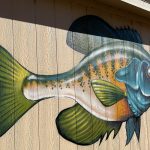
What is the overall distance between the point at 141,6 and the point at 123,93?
99cm

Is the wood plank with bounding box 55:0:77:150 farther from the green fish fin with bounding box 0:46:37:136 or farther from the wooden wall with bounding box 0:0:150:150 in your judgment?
the green fish fin with bounding box 0:46:37:136

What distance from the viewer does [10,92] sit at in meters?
3.60

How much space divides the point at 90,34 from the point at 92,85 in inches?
20.0

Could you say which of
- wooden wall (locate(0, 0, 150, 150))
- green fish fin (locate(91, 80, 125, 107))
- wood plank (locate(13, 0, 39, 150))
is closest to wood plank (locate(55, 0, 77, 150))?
wooden wall (locate(0, 0, 150, 150))

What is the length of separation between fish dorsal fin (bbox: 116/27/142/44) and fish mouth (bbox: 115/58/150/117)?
0.24m

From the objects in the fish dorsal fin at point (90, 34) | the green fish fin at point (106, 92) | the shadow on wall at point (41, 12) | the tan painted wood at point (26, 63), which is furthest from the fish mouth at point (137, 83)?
the tan painted wood at point (26, 63)

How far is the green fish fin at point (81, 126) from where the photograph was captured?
4.08 meters

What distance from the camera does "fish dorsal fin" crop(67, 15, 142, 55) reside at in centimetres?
435

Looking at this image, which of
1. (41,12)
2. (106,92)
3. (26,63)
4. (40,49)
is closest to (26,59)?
(26,63)

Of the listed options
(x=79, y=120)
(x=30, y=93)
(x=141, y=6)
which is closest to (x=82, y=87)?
(x=79, y=120)

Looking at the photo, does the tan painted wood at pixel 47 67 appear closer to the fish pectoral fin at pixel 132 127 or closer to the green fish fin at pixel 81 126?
the green fish fin at pixel 81 126

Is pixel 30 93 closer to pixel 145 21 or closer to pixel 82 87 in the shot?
pixel 82 87

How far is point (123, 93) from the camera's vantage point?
16.3 ft

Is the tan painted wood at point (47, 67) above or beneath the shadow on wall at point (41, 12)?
beneath
